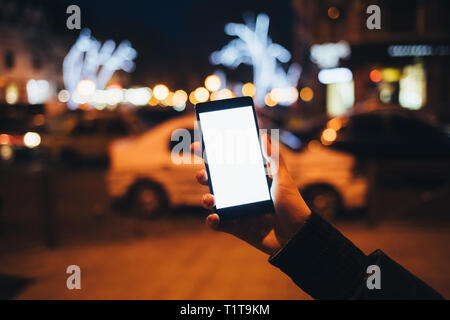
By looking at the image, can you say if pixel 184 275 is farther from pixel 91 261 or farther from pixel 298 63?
pixel 298 63

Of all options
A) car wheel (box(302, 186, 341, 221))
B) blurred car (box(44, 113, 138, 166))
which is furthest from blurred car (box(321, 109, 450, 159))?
blurred car (box(44, 113, 138, 166))

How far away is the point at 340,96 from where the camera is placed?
27125 millimetres

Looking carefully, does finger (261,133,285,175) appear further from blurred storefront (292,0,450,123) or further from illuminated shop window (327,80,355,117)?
illuminated shop window (327,80,355,117)

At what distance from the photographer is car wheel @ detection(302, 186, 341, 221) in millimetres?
8055

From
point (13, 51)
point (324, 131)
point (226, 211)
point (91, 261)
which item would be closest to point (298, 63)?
point (324, 131)

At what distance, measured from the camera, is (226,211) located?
2.03 meters

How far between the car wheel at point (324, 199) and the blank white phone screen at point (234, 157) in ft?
19.9

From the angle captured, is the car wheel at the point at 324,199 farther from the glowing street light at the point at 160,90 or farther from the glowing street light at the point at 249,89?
the glowing street light at the point at 160,90

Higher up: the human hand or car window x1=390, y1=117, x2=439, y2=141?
car window x1=390, y1=117, x2=439, y2=141

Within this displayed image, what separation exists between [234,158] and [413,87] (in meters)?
22.8

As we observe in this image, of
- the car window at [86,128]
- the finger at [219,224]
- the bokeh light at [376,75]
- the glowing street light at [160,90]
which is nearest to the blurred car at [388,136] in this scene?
the car window at [86,128]

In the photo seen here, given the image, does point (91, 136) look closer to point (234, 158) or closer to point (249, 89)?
point (234, 158)

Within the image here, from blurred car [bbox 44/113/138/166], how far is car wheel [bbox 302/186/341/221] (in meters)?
8.35

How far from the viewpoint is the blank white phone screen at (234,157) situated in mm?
2053
